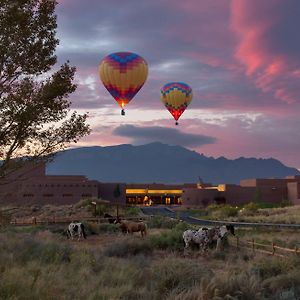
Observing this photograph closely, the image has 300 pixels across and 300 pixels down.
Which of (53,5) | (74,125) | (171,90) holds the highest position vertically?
(171,90)

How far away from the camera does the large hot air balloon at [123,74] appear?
2319 inches

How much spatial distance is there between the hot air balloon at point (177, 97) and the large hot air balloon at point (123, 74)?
17.9 meters

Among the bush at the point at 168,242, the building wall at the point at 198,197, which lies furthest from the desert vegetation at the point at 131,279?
the building wall at the point at 198,197

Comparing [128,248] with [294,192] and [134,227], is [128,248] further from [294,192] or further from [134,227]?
[294,192]

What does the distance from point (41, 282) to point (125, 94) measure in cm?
4889

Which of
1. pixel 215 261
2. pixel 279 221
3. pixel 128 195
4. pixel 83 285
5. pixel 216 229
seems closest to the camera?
pixel 83 285

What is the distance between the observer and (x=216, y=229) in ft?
88.2

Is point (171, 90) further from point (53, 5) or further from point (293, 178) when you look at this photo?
point (53, 5)

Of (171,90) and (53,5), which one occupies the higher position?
(171,90)

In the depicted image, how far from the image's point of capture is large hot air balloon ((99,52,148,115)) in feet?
193

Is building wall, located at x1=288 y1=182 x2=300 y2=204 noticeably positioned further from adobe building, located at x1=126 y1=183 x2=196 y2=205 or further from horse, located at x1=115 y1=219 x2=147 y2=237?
horse, located at x1=115 y1=219 x2=147 y2=237

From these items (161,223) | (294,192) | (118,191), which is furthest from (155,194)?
(161,223)

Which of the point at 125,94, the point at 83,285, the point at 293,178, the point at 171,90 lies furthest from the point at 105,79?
the point at 293,178

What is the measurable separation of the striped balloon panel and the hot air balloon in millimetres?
17911
